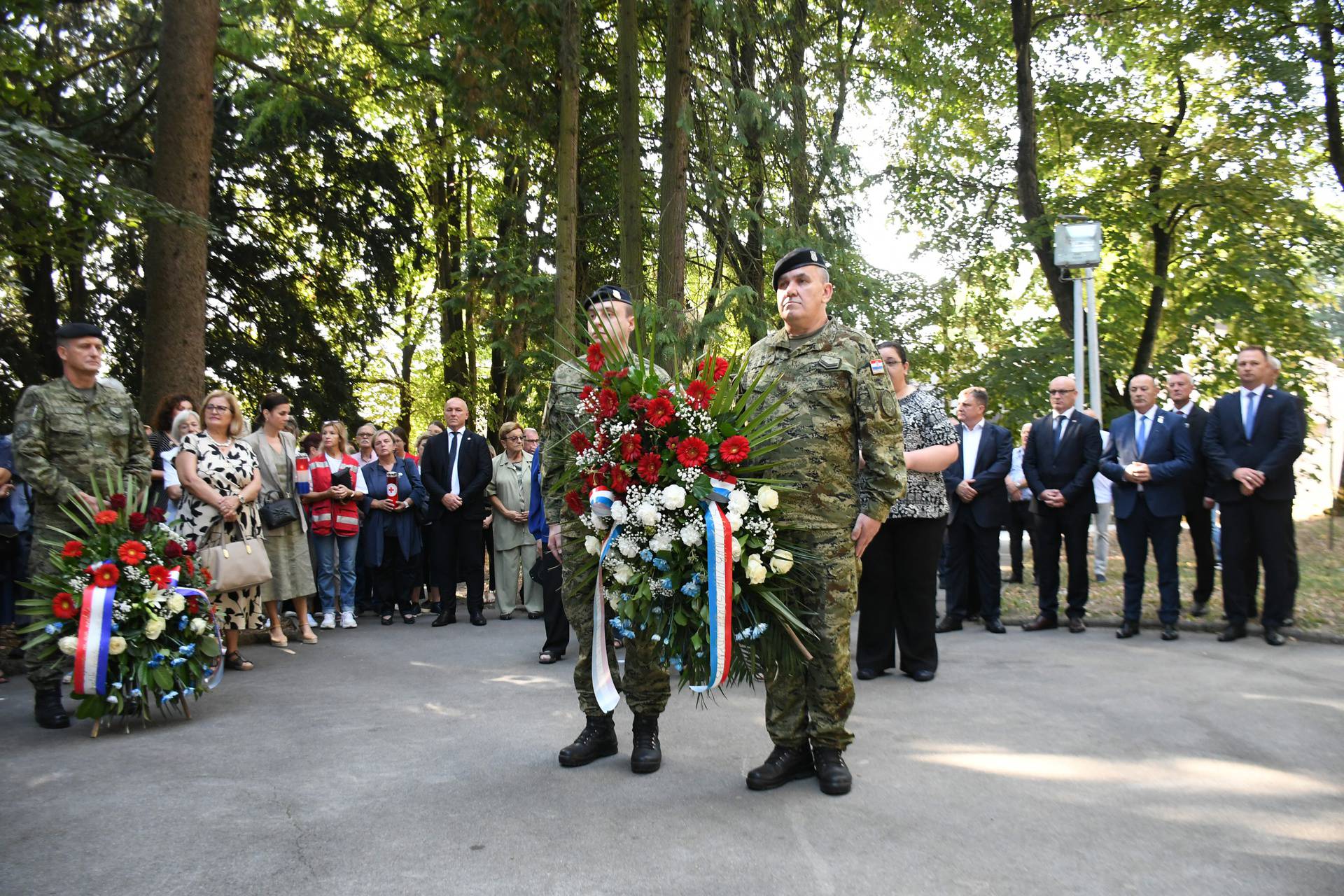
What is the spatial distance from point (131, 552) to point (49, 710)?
1129 mm

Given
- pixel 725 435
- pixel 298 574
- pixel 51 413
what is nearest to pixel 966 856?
pixel 725 435

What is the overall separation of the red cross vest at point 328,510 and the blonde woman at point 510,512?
1.42m

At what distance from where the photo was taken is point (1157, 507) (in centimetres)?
916

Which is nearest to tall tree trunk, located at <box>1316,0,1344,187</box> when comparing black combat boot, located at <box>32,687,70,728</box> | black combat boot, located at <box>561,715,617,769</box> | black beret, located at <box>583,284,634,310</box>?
black beret, located at <box>583,284,634,310</box>

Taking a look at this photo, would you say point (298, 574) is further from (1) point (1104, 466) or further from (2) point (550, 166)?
(2) point (550, 166)

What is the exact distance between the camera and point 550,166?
16203mm

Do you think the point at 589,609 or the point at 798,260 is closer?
the point at 798,260

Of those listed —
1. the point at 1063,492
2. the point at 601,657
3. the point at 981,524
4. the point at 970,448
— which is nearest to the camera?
the point at 601,657

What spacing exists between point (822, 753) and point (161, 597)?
13.2 ft

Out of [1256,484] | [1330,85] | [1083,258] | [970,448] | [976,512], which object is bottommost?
[976,512]

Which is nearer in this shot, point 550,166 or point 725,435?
point 725,435

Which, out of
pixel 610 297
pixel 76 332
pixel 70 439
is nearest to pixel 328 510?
pixel 70 439

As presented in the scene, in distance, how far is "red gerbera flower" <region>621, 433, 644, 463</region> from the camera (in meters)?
4.61

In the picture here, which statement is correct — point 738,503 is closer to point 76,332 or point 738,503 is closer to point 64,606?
point 64,606
